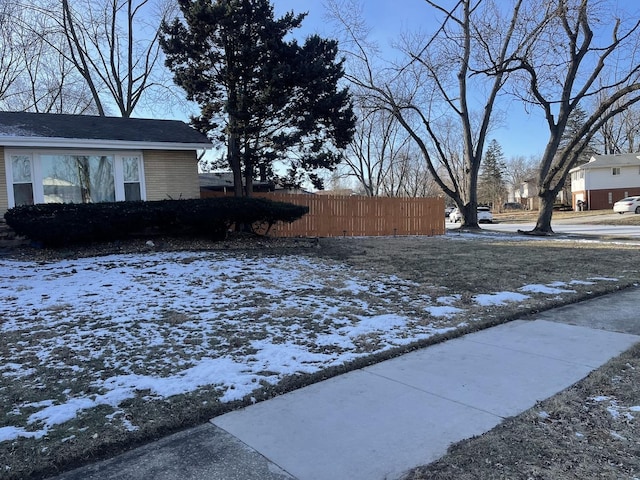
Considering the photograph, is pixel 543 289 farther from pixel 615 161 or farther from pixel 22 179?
pixel 615 161

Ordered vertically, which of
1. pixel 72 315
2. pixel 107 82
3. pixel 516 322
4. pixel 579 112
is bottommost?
Answer: pixel 516 322

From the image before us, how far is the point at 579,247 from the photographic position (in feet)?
47.2

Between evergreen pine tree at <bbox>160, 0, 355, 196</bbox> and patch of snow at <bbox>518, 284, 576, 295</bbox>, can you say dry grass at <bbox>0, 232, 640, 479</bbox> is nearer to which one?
patch of snow at <bbox>518, 284, 576, 295</bbox>

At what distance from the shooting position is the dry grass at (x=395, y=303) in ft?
9.54

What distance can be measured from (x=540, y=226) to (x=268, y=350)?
775 inches

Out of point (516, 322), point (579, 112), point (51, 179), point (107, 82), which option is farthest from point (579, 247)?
point (579, 112)

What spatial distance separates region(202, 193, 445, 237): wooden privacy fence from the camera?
17.4 m

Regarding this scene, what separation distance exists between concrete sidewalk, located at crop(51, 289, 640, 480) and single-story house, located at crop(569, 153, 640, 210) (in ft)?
172

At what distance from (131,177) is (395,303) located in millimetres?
10192

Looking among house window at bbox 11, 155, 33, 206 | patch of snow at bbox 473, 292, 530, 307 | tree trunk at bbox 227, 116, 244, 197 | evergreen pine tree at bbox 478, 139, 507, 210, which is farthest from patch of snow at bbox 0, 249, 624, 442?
evergreen pine tree at bbox 478, 139, 507, 210

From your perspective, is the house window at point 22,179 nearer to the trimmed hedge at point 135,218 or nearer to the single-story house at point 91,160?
the single-story house at point 91,160

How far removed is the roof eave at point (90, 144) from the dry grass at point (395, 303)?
4.43m

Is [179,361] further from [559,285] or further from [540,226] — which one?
[540,226]

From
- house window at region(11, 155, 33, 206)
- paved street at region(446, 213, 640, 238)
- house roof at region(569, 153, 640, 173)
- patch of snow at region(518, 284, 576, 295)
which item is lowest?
patch of snow at region(518, 284, 576, 295)
